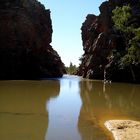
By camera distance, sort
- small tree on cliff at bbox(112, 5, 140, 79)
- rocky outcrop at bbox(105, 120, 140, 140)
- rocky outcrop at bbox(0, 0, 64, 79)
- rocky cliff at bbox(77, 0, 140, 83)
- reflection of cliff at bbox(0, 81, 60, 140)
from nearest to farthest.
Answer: rocky outcrop at bbox(105, 120, 140, 140)
reflection of cliff at bbox(0, 81, 60, 140)
small tree on cliff at bbox(112, 5, 140, 79)
rocky cliff at bbox(77, 0, 140, 83)
rocky outcrop at bbox(0, 0, 64, 79)

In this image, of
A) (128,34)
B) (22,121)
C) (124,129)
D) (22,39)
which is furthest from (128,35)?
(124,129)

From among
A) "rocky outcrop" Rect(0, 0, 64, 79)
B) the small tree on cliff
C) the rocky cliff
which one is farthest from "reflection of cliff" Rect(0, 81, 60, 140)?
"rocky outcrop" Rect(0, 0, 64, 79)

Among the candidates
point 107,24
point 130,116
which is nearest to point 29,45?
point 107,24

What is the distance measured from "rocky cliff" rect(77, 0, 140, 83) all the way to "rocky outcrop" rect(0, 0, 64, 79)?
44.6 feet

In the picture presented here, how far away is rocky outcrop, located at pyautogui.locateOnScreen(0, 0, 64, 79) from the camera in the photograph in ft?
237

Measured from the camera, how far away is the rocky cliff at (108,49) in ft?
219

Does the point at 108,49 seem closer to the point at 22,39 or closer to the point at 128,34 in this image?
the point at 128,34

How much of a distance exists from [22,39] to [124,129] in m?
62.8

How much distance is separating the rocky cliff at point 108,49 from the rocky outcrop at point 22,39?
13592 mm

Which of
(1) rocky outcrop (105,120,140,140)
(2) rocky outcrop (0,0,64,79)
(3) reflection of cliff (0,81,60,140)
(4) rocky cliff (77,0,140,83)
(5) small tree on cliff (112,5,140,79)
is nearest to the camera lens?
(1) rocky outcrop (105,120,140,140)

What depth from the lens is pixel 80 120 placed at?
1770 centimetres

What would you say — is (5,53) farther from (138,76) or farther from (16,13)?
(138,76)

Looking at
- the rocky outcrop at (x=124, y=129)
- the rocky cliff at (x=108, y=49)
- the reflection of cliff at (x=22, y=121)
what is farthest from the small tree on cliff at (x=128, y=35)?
the rocky outcrop at (x=124, y=129)

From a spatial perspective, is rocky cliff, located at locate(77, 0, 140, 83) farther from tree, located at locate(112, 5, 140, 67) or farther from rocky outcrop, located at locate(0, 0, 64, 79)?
rocky outcrop, located at locate(0, 0, 64, 79)
